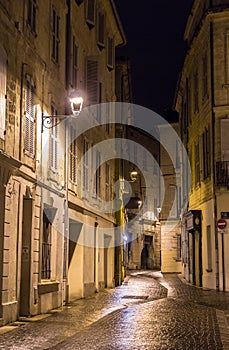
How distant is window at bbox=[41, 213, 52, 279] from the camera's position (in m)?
15.1

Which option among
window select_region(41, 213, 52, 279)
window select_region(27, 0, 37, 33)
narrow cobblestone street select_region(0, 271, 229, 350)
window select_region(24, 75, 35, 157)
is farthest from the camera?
window select_region(41, 213, 52, 279)

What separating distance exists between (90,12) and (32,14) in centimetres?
787

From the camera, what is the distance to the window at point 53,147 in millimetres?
15727

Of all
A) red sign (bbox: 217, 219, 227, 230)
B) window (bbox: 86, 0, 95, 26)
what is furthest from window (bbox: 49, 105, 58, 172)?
red sign (bbox: 217, 219, 227, 230)

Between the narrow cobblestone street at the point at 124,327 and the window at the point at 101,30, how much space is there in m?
11.4

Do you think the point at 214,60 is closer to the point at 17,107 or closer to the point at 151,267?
the point at 17,107

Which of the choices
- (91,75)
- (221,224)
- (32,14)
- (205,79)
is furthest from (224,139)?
(32,14)

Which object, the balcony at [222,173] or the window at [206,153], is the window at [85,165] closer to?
the balcony at [222,173]

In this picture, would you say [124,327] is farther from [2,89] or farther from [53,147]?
[53,147]

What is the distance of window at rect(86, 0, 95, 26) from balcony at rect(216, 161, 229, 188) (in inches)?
303

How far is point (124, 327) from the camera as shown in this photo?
11703 mm

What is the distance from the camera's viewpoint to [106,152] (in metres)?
25.6

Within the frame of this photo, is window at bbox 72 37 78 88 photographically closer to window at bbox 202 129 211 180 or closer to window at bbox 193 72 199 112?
window at bbox 202 129 211 180

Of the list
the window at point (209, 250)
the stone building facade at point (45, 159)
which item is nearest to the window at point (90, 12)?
the stone building facade at point (45, 159)
